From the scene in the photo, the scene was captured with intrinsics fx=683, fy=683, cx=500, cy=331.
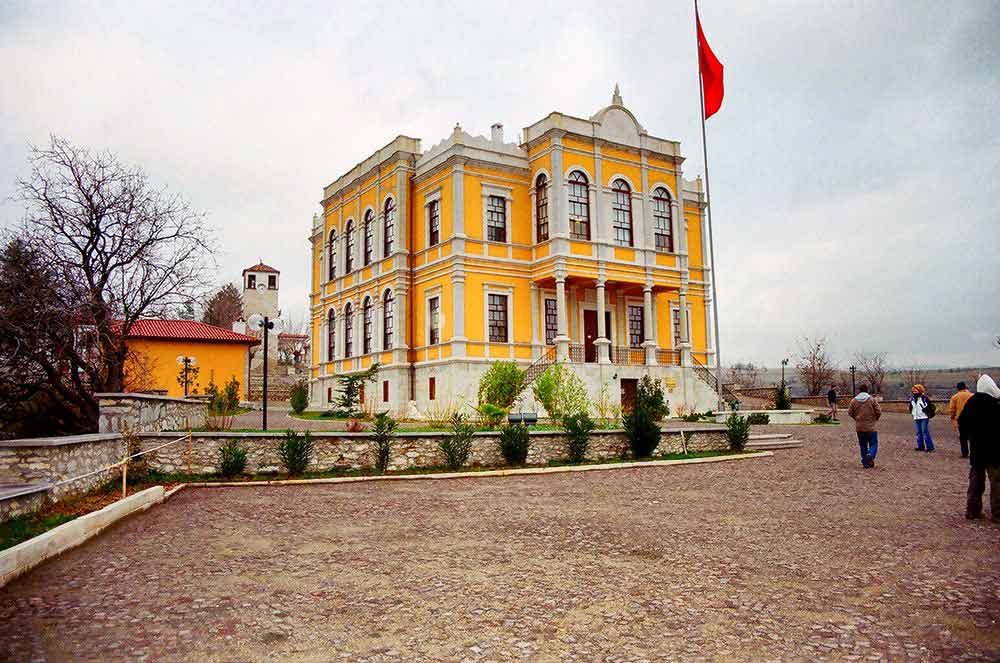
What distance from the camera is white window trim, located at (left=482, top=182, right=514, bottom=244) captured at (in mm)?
27797

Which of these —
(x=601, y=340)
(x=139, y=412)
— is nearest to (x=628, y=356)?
(x=601, y=340)

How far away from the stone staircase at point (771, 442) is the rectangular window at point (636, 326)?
10709 millimetres

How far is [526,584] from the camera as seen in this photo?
5.66 metres

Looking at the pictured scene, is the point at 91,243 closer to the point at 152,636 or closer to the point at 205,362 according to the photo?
the point at 152,636

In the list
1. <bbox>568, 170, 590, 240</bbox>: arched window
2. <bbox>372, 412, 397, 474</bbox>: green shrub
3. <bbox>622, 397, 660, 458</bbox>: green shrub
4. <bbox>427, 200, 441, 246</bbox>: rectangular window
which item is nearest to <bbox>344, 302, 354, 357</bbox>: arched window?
<bbox>427, 200, 441, 246</bbox>: rectangular window

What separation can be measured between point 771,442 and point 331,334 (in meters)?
24.2

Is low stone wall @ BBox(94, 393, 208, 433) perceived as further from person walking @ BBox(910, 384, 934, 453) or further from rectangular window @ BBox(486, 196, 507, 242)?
person walking @ BBox(910, 384, 934, 453)

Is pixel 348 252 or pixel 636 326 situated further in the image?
pixel 348 252

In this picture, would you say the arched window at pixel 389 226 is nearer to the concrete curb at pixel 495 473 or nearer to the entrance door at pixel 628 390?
the entrance door at pixel 628 390

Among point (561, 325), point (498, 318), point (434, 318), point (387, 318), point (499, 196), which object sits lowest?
point (561, 325)

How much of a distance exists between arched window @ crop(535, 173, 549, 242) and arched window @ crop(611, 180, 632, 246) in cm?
293

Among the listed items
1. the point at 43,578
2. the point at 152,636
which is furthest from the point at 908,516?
the point at 43,578

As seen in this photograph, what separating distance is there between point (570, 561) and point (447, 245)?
2203 centimetres

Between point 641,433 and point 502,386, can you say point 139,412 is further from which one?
point 641,433
